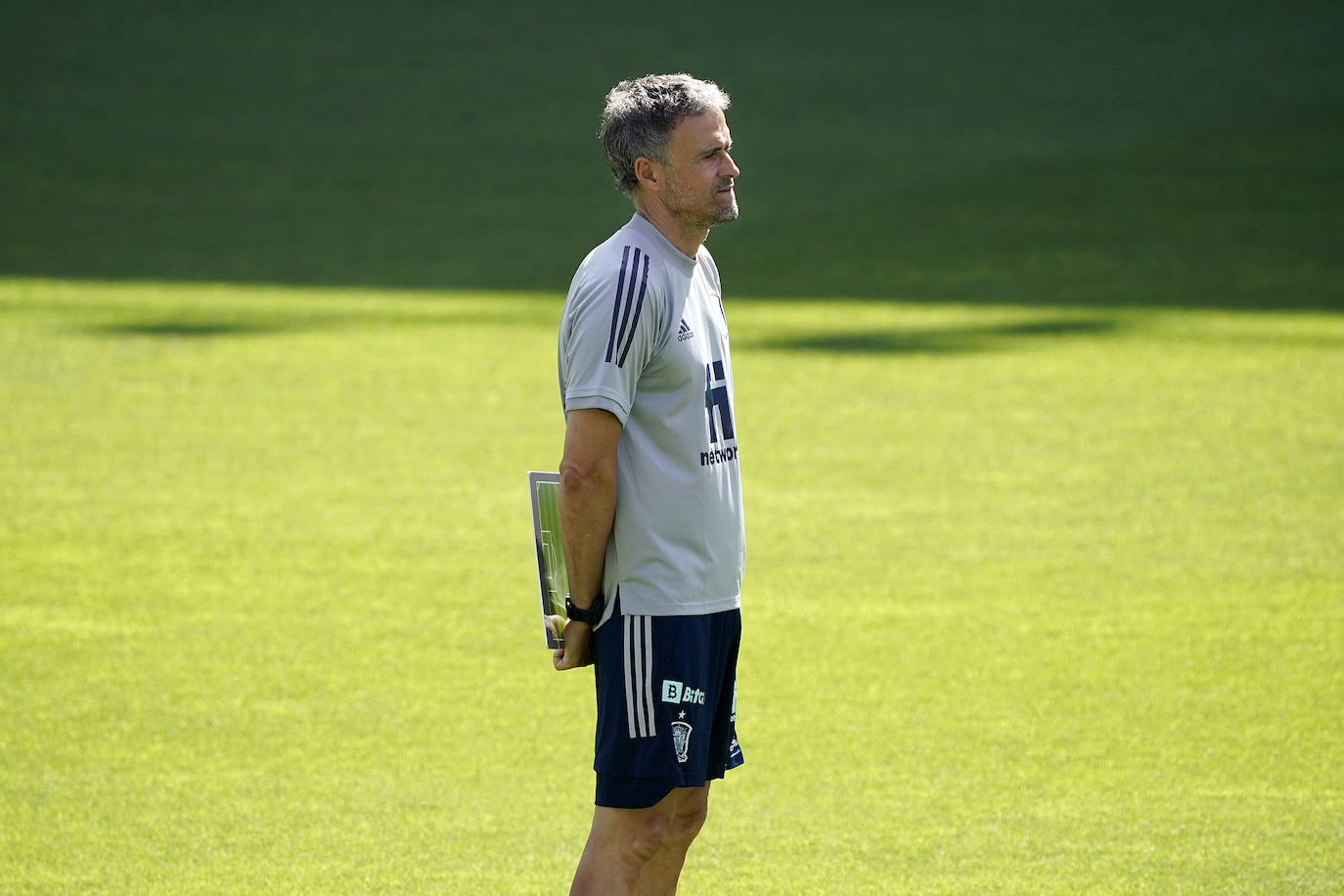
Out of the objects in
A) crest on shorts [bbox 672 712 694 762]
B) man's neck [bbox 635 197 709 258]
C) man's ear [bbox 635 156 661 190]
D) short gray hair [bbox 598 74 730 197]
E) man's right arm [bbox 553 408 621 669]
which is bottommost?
crest on shorts [bbox 672 712 694 762]

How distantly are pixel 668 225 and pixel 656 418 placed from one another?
1.05 ft

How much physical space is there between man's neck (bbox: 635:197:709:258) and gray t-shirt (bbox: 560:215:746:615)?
17mm

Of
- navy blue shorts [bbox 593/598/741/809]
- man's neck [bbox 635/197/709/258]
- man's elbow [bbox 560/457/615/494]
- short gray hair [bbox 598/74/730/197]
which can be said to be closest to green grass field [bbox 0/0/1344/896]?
navy blue shorts [bbox 593/598/741/809]

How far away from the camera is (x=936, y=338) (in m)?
9.23

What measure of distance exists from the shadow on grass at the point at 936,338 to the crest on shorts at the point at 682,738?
6257 mm

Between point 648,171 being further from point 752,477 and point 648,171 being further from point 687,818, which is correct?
point 752,477

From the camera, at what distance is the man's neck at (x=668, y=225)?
2.78m

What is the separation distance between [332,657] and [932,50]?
13.5m

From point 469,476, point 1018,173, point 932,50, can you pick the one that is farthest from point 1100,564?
point 932,50

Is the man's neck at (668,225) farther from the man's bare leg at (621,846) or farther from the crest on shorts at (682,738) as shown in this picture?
the man's bare leg at (621,846)

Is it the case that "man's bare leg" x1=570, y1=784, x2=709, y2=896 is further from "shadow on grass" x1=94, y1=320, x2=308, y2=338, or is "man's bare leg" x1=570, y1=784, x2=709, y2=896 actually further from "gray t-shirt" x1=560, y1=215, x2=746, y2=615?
"shadow on grass" x1=94, y1=320, x2=308, y2=338

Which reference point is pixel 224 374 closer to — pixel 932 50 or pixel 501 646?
pixel 501 646

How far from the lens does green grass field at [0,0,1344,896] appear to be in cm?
382

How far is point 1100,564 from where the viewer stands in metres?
5.75
